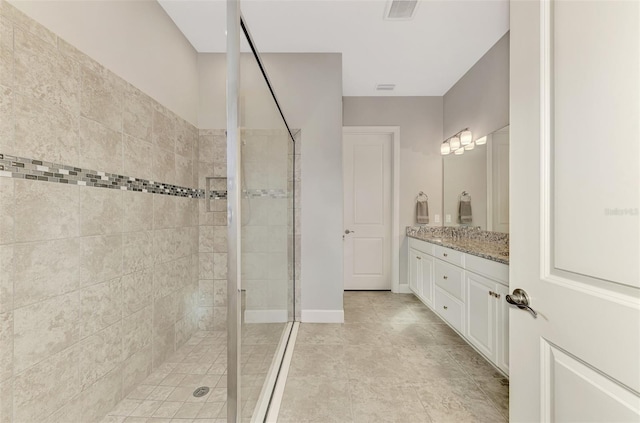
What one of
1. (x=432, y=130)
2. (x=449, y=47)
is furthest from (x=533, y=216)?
(x=432, y=130)

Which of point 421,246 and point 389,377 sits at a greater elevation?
point 421,246

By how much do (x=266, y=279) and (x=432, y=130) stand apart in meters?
3.27

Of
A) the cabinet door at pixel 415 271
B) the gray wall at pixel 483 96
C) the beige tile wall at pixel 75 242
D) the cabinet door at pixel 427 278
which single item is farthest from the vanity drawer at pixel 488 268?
the beige tile wall at pixel 75 242

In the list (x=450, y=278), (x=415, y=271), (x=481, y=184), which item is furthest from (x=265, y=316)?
(x=481, y=184)

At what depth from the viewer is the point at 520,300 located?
90 cm

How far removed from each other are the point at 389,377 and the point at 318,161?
1910mm

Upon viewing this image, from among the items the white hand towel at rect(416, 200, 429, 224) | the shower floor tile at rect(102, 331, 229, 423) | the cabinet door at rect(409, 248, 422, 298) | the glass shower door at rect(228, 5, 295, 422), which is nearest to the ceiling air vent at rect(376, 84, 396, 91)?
the white hand towel at rect(416, 200, 429, 224)

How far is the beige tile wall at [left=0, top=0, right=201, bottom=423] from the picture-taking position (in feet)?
3.68

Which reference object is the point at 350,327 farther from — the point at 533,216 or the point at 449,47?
the point at 449,47

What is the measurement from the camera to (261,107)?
1.54m

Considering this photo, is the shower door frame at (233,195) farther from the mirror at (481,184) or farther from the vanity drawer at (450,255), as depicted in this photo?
the mirror at (481,184)

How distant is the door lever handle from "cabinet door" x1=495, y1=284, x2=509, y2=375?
0.87 m

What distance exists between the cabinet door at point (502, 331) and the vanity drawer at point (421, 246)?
113 centimetres

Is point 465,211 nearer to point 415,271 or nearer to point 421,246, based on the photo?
point 421,246
